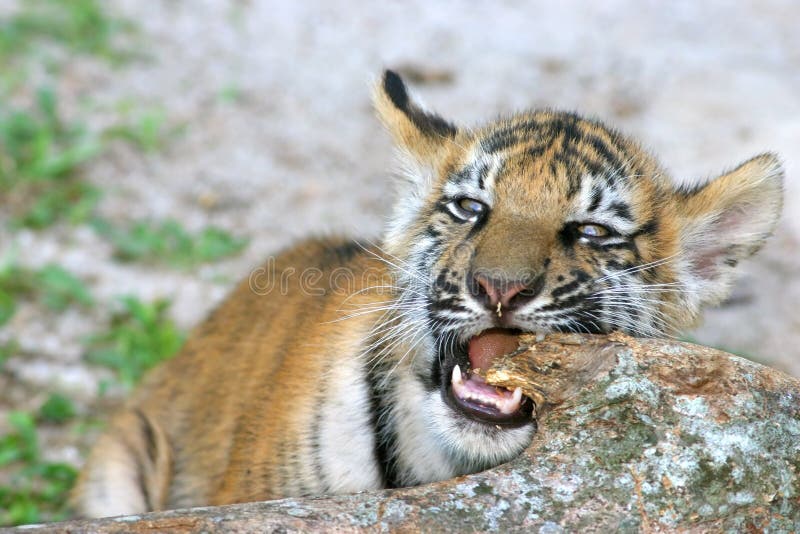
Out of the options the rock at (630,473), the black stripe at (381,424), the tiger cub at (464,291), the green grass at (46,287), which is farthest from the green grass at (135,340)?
the rock at (630,473)

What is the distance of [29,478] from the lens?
187 inches

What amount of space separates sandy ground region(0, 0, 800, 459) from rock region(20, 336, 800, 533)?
314cm

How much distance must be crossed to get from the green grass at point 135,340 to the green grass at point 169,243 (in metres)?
0.45

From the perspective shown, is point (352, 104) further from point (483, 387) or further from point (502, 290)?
point (502, 290)

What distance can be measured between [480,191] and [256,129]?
4498mm

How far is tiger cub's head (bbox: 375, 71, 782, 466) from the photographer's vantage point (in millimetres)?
3080

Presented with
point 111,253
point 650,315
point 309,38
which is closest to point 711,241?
point 650,315

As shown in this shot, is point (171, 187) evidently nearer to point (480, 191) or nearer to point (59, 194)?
point (59, 194)

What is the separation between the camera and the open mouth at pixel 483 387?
10.2 feet

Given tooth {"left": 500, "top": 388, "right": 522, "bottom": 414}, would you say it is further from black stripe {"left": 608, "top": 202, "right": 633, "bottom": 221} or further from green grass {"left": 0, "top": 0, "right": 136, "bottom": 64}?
green grass {"left": 0, "top": 0, "right": 136, "bottom": 64}

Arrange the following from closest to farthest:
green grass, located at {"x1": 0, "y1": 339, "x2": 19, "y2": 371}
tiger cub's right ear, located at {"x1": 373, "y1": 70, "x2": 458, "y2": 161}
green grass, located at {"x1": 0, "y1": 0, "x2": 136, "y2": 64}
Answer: tiger cub's right ear, located at {"x1": 373, "y1": 70, "x2": 458, "y2": 161} → green grass, located at {"x1": 0, "y1": 339, "x2": 19, "y2": 371} → green grass, located at {"x1": 0, "y1": 0, "x2": 136, "y2": 64}

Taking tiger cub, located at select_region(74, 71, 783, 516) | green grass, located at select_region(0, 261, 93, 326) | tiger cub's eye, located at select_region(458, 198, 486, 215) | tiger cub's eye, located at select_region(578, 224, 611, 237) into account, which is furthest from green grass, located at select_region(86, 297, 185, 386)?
tiger cub's eye, located at select_region(578, 224, 611, 237)

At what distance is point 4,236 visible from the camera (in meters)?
6.18

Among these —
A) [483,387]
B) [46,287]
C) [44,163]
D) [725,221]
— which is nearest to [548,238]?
[483,387]
